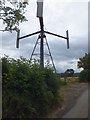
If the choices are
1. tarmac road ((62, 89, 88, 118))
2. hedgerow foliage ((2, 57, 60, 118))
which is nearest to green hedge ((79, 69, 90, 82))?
tarmac road ((62, 89, 88, 118))

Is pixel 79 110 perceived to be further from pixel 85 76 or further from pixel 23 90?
pixel 85 76

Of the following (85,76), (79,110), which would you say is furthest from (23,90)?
(85,76)

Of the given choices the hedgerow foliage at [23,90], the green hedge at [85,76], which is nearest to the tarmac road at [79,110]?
the hedgerow foliage at [23,90]

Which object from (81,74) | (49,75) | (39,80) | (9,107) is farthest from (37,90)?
(81,74)

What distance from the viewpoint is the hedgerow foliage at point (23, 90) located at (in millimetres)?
13109

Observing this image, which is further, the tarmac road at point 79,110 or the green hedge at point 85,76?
the green hedge at point 85,76

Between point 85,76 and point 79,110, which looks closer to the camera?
point 79,110

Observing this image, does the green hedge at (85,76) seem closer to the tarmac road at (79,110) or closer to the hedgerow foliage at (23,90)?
the tarmac road at (79,110)

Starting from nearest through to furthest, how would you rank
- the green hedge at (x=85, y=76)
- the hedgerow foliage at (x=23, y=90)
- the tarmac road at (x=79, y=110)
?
the hedgerow foliage at (x=23, y=90), the tarmac road at (x=79, y=110), the green hedge at (x=85, y=76)

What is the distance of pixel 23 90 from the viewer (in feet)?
45.9

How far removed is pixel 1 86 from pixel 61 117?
16.2 ft

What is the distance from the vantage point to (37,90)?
15.0m

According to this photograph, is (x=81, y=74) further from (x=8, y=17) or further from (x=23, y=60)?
(x=8, y=17)

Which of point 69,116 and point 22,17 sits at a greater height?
point 22,17
